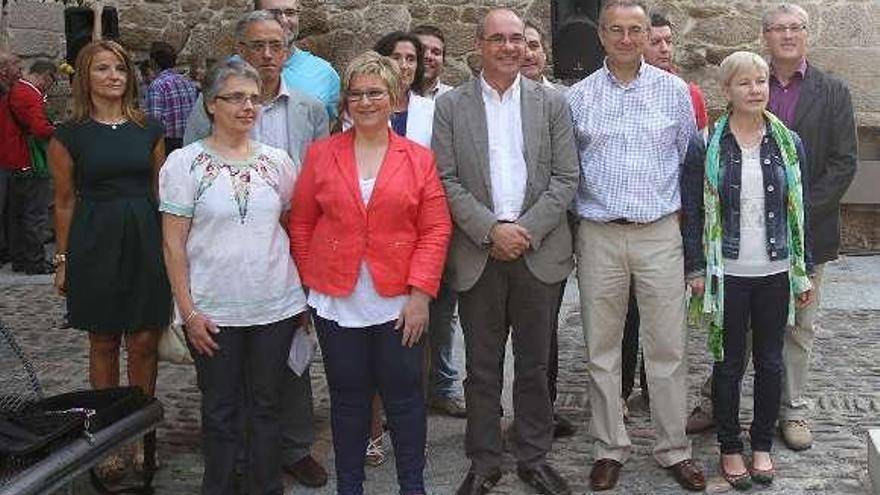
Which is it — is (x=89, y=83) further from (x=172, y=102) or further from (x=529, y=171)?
(x=172, y=102)

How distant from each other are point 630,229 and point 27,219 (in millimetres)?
6786

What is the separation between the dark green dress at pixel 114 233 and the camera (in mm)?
4297

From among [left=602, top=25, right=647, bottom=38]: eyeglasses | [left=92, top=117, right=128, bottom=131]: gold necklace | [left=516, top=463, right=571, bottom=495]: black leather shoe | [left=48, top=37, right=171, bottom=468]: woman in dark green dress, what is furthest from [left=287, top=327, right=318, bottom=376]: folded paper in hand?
[left=602, top=25, right=647, bottom=38]: eyeglasses

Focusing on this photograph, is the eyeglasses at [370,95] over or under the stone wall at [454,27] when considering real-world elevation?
under

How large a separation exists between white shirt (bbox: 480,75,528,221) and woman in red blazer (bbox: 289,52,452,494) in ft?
0.84

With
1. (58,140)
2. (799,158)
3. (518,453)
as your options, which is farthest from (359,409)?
(799,158)

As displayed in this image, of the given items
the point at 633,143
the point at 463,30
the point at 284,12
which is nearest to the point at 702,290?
the point at 633,143

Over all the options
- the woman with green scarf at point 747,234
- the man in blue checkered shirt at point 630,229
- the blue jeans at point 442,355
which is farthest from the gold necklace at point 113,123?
the woman with green scarf at point 747,234

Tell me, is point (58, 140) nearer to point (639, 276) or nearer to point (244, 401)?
point (244, 401)

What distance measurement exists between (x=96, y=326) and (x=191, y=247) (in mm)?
734

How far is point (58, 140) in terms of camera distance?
4.34 m

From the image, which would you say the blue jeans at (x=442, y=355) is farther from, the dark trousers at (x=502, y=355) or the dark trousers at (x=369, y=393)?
the dark trousers at (x=369, y=393)

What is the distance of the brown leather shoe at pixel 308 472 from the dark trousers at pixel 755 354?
1605 mm

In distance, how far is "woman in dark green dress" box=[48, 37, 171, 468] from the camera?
4297mm
